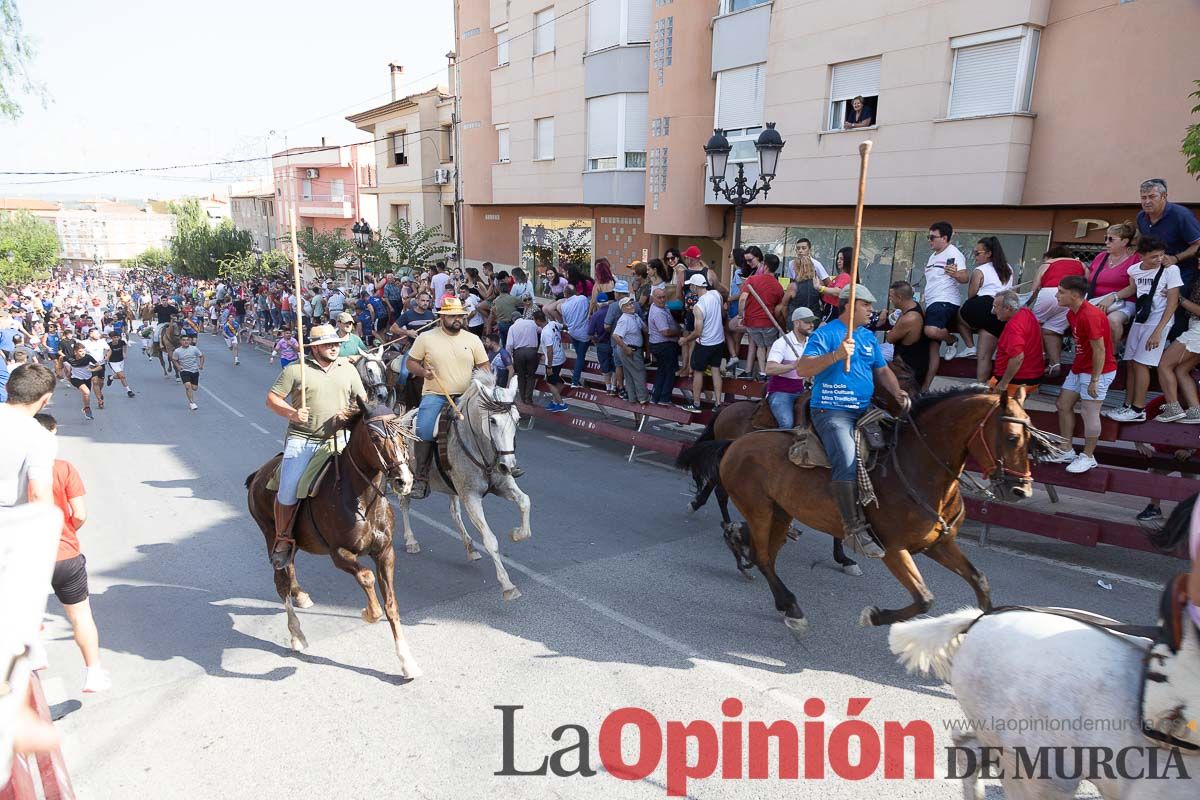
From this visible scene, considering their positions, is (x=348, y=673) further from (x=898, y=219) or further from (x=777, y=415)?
(x=898, y=219)

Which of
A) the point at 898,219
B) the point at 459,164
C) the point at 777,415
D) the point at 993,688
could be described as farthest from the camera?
the point at 459,164

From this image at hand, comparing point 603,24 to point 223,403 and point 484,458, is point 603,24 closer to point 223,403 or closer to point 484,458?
point 223,403

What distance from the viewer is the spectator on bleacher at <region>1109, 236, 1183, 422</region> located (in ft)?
23.1

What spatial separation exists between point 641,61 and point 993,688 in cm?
2058

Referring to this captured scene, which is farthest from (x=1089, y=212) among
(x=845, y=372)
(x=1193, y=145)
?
(x=845, y=372)

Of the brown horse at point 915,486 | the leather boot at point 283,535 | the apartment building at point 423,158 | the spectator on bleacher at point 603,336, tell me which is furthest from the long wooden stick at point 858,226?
the apartment building at point 423,158

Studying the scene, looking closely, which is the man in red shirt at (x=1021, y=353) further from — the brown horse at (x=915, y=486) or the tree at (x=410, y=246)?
the tree at (x=410, y=246)

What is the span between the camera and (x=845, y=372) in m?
5.67

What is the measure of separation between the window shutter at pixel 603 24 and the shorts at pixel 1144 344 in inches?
681

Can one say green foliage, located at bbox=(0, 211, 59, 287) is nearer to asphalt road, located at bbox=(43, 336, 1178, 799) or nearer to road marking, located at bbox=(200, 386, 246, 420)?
road marking, located at bbox=(200, 386, 246, 420)

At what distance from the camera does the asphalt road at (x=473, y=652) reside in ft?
14.4

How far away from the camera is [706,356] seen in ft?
35.1

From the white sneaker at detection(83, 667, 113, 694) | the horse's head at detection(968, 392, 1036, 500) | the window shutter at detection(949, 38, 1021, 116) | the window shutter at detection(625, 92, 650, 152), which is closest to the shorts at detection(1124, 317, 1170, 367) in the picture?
the horse's head at detection(968, 392, 1036, 500)

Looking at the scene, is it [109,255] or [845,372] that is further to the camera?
[109,255]
